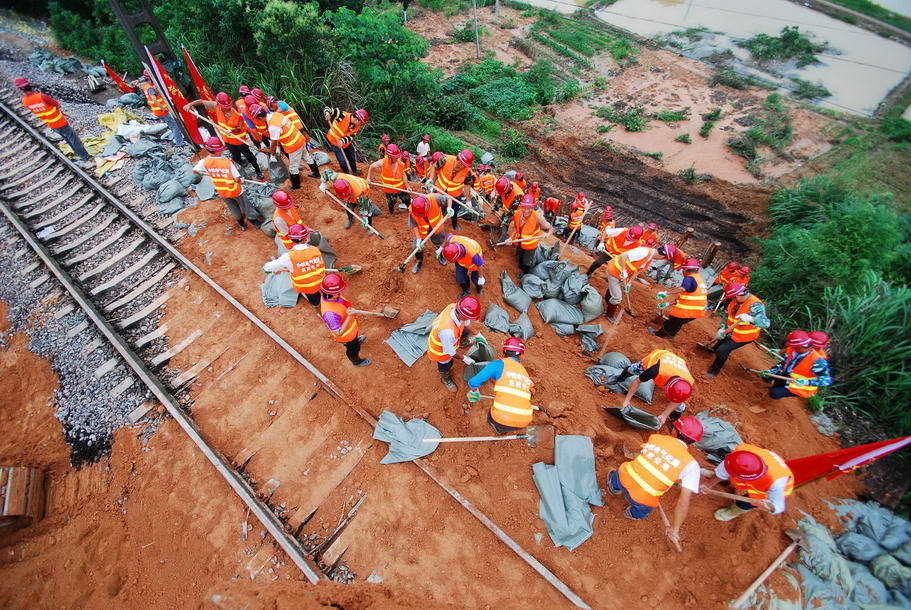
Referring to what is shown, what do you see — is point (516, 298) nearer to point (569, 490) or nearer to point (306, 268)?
point (569, 490)

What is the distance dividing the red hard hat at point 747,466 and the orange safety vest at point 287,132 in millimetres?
8284

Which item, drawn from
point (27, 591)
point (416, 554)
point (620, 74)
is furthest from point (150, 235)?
point (620, 74)

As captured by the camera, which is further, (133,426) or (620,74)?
→ (620,74)

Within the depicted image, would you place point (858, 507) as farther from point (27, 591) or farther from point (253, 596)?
point (27, 591)

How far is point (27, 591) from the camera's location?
4047 mm

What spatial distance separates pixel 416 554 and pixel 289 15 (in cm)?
1130

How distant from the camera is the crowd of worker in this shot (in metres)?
3.95

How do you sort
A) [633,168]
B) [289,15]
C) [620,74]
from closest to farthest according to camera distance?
1. [289,15]
2. [633,168]
3. [620,74]

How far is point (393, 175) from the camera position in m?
7.25

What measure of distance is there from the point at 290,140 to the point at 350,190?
6.29ft

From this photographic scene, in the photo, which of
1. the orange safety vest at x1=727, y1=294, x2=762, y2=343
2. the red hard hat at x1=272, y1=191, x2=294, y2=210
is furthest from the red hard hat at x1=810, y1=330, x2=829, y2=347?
the red hard hat at x1=272, y1=191, x2=294, y2=210

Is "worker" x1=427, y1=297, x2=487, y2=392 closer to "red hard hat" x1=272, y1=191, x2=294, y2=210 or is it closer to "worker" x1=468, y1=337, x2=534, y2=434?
"worker" x1=468, y1=337, x2=534, y2=434

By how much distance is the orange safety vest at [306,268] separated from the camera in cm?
538

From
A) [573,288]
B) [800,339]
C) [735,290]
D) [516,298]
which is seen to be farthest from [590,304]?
[800,339]
